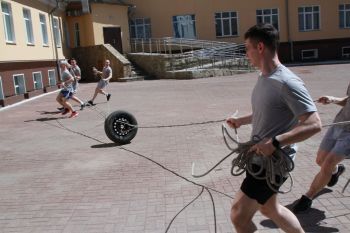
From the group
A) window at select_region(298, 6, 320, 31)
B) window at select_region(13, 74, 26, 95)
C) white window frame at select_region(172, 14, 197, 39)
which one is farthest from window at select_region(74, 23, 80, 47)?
window at select_region(298, 6, 320, 31)

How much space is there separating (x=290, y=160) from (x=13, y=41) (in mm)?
19621

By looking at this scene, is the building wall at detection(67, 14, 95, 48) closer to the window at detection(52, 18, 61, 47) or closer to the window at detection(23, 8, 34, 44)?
the window at detection(52, 18, 61, 47)

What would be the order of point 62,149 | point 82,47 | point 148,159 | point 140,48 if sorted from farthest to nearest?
point 140,48 → point 82,47 → point 62,149 → point 148,159

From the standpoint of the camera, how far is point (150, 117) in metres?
→ 13.0

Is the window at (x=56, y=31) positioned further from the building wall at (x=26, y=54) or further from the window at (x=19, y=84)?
the window at (x=19, y=84)

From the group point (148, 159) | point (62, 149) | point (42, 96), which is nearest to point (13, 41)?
point (42, 96)

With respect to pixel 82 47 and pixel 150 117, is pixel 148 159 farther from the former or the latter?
pixel 82 47

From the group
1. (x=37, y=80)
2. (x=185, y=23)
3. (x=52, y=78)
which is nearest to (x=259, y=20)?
(x=185, y=23)

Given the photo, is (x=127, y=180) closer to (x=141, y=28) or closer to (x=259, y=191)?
(x=259, y=191)

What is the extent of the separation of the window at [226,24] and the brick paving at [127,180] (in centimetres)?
2147

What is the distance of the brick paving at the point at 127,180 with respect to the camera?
5.04 metres

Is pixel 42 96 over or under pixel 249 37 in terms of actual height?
under

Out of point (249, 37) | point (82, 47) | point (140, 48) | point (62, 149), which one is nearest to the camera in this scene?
point (249, 37)

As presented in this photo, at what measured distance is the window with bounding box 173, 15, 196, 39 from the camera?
33750mm
